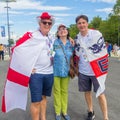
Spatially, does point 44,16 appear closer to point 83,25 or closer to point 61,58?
point 83,25

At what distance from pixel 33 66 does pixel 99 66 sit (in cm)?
133

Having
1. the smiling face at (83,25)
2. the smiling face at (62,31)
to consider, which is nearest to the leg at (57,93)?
the smiling face at (62,31)

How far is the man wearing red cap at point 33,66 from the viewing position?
5.51m

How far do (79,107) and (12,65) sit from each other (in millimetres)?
2414

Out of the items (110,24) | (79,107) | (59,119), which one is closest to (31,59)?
(59,119)

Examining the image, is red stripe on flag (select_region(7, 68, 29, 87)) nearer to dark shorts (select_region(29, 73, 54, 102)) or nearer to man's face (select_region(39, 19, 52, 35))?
dark shorts (select_region(29, 73, 54, 102))

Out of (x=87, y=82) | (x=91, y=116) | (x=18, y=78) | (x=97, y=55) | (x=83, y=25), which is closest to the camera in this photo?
(x=18, y=78)

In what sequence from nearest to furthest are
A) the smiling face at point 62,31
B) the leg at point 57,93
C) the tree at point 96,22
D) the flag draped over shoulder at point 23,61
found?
the flag draped over shoulder at point 23,61
the smiling face at point 62,31
the leg at point 57,93
the tree at point 96,22

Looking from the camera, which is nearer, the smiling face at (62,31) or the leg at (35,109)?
the leg at (35,109)

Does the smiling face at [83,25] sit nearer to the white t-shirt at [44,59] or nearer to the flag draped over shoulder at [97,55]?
the flag draped over shoulder at [97,55]

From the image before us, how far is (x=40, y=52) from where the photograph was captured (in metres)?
5.54

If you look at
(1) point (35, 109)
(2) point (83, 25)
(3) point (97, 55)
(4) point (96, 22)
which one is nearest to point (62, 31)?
(2) point (83, 25)

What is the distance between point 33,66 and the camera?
5.52 meters

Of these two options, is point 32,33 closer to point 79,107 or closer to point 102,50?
point 102,50
